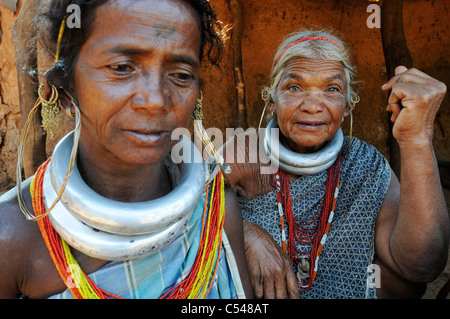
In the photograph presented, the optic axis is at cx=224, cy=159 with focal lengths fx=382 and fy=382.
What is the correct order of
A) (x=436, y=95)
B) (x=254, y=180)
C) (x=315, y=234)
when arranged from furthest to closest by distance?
(x=254, y=180) < (x=315, y=234) < (x=436, y=95)

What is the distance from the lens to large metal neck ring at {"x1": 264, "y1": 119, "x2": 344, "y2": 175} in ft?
7.95

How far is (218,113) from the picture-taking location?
614 cm

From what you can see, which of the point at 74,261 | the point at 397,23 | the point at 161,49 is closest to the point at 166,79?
the point at 161,49

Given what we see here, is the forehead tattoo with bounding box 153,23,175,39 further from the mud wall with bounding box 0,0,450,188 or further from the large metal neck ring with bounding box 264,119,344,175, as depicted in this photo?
the mud wall with bounding box 0,0,450,188

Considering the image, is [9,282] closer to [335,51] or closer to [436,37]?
[335,51]

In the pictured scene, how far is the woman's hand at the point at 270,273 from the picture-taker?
5.80 feet

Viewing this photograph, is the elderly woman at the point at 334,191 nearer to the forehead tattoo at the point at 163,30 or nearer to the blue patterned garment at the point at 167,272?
the blue patterned garment at the point at 167,272

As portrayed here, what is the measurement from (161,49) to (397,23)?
3.50 m

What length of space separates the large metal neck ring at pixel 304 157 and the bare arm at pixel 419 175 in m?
0.55

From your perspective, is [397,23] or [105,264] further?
[397,23]

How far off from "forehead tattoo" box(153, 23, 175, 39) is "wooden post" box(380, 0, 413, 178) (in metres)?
3.20

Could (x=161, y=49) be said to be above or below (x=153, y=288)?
above

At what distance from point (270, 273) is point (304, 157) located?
0.91 meters

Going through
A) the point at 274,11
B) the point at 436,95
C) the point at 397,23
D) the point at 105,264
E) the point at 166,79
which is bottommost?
the point at 105,264
